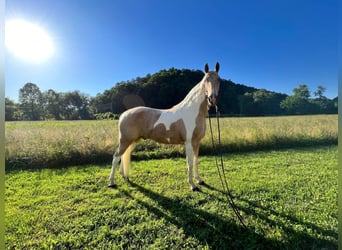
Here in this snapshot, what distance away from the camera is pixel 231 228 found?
1891 millimetres

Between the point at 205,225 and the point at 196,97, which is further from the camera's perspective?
the point at 196,97

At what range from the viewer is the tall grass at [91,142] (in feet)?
12.7

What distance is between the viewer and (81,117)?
4.55 m

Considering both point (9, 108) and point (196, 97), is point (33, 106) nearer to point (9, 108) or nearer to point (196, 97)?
point (9, 108)

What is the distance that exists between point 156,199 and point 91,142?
2.64m

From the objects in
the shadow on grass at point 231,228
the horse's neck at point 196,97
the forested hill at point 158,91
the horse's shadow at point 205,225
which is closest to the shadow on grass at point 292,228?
the shadow on grass at point 231,228

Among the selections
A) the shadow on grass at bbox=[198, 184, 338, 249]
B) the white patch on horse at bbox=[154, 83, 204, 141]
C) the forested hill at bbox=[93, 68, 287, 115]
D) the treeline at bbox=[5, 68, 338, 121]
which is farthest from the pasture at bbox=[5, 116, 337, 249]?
the forested hill at bbox=[93, 68, 287, 115]

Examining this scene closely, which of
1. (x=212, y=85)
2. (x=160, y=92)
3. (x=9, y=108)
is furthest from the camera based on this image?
(x=160, y=92)

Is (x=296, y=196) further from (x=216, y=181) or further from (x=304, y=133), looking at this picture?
(x=304, y=133)

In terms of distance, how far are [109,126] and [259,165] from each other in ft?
14.8

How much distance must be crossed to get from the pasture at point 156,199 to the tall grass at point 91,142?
1.0 inches

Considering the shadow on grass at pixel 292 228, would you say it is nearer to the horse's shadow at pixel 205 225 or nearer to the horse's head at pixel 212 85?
the horse's shadow at pixel 205 225

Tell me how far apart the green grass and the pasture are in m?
0.01

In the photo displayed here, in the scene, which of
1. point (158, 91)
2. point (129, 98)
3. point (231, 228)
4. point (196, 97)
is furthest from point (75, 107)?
point (231, 228)
